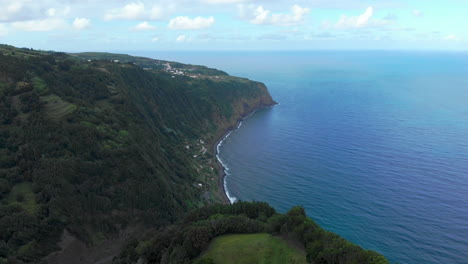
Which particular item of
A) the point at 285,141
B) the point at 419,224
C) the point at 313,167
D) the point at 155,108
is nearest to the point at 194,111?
the point at 155,108

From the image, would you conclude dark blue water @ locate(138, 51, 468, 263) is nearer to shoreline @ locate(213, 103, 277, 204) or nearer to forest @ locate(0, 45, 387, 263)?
shoreline @ locate(213, 103, 277, 204)

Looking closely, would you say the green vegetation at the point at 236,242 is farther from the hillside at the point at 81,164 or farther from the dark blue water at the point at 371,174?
the dark blue water at the point at 371,174

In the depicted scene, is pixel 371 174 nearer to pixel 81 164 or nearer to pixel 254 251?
pixel 254 251

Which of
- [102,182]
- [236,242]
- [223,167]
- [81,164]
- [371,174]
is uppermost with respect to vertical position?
[81,164]

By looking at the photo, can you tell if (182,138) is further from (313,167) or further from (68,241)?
(68,241)

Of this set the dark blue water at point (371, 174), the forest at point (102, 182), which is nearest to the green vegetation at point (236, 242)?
the forest at point (102, 182)

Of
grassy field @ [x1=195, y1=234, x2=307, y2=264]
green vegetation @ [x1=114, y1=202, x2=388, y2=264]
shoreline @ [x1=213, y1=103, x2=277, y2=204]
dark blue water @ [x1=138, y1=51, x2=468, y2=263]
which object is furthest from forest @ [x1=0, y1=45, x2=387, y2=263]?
dark blue water @ [x1=138, y1=51, x2=468, y2=263]

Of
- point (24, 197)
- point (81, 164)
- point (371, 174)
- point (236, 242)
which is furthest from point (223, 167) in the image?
point (236, 242)
